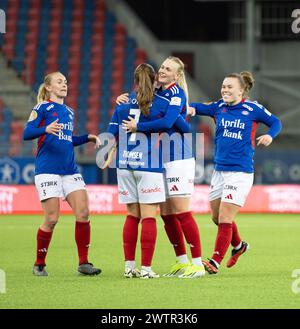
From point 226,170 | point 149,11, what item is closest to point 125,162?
point 226,170

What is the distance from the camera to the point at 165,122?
10.2 m

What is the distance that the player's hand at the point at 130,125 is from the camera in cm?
1026

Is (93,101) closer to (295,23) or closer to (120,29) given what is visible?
(120,29)

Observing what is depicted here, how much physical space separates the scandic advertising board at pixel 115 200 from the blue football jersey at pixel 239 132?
11.9 metres

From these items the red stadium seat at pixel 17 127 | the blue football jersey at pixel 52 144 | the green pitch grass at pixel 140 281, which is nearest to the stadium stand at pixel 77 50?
the red stadium seat at pixel 17 127

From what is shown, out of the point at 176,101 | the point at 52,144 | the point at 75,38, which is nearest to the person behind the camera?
the point at 176,101

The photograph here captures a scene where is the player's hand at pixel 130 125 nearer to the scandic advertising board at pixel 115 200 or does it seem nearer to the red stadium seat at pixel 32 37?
the scandic advertising board at pixel 115 200

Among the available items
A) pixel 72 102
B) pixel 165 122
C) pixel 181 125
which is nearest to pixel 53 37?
pixel 72 102

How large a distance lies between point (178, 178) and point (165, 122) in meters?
0.62

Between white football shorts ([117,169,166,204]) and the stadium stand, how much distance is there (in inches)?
649

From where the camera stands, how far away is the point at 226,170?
1101 cm

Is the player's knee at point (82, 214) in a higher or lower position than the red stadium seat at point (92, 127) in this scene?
lower

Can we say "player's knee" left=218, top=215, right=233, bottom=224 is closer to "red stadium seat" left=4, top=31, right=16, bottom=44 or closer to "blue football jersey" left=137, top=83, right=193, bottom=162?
"blue football jersey" left=137, top=83, right=193, bottom=162
